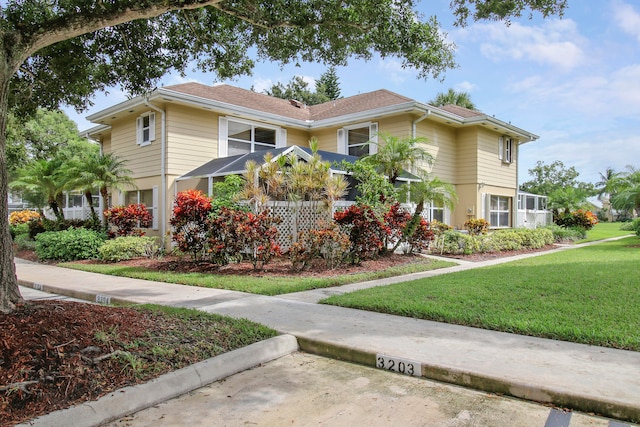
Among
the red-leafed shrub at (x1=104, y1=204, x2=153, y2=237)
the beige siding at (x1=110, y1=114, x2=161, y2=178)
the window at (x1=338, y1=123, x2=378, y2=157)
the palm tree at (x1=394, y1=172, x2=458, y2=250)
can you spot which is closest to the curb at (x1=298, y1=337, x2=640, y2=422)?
the palm tree at (x1=394, y1=172, x2=458, y2=250)

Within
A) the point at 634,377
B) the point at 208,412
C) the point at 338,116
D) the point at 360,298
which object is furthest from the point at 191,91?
the point at 634,377

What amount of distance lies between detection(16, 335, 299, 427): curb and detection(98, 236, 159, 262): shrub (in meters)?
10.2

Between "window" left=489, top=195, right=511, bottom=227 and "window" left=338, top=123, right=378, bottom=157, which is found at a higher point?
"window" left=338, top=123, right=378, bottom=157

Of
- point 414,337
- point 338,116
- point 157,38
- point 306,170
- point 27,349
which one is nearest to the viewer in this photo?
Answer: point 27,349

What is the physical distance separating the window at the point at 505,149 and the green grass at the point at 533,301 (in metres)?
12.0

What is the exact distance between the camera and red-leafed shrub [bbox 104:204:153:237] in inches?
590

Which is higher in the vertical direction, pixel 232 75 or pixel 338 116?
pixel 338 116

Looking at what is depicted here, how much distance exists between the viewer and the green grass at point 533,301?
17.6ft

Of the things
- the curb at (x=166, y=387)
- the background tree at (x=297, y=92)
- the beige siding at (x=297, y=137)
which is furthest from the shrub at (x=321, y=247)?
the background tree at (x=297, y=92)

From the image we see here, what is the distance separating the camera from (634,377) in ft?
12.9

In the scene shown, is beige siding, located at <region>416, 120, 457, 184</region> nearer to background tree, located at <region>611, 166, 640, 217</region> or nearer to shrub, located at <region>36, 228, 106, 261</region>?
background tree, located at <region>611, 166, 640, 217</region>

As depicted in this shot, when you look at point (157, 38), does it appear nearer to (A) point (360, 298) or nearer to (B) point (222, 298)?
(B) point (222, 298)

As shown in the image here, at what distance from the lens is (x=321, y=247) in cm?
1102

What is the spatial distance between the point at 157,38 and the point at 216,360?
6791 mm
